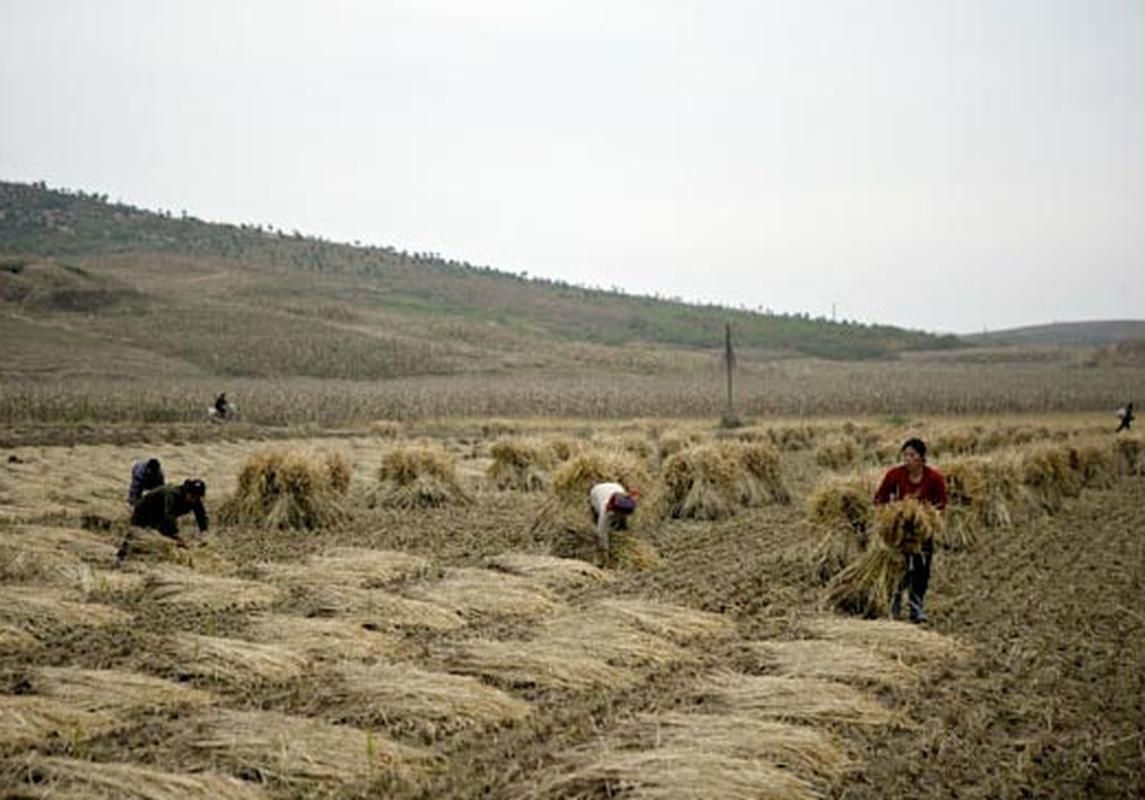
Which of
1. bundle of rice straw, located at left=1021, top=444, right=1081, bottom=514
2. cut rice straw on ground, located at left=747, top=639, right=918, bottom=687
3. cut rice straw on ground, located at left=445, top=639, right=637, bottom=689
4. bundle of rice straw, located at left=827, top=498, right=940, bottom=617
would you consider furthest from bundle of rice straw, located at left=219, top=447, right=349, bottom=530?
bundle of rice straw, located at left=1021, top=444, right=1081, bottom=514

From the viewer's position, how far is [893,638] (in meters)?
8.14

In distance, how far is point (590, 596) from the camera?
32.6 feet

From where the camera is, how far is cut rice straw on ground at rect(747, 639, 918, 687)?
719cm

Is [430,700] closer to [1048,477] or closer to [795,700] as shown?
[795,700]

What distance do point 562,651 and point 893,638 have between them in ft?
8.45

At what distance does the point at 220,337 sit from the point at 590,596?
6365cm

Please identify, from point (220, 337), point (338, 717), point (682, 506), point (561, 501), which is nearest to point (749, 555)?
point (561, 501)

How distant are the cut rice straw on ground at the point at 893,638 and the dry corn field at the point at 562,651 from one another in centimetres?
3

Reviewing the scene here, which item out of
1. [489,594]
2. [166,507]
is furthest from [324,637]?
[166,507]

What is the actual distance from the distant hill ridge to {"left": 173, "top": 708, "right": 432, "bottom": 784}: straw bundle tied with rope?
57397 millimetres

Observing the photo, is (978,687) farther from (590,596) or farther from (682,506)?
(682,506)

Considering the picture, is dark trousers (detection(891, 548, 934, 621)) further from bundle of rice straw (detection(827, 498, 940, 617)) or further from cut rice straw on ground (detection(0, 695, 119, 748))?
cut rice straw on ground (detection(0, 695, 119, 748))

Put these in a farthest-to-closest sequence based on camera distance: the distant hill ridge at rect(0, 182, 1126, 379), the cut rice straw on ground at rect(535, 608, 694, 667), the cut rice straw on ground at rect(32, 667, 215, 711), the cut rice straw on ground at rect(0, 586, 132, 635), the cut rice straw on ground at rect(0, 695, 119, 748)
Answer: the distant hill ridge at rect(0, 182, 1126, 379) < the cut rice straw on ground at rect(0, 586, 132, 635) < the cut rice straw on ground at rect(535, 608, 694, 667) < the cut rice straw on ground at rect(32, 667, 215, 711) < the cut rice straw on ground at rect(0, 695, 119, 748)

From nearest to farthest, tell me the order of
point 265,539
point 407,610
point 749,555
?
point 407,610, point 749,555, point 265,539
